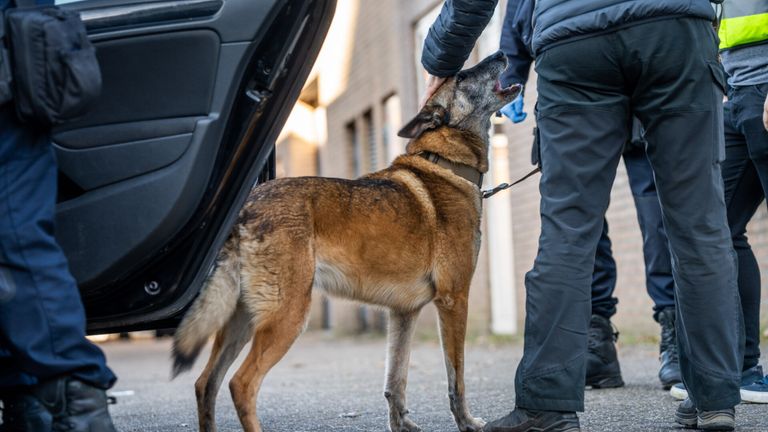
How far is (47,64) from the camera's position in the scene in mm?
2689

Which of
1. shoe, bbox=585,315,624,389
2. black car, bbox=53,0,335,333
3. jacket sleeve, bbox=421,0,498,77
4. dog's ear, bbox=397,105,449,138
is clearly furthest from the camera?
shoe, bbox=585,315,624,389

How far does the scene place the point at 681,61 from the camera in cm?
333

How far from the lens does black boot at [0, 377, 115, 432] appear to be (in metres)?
2.80

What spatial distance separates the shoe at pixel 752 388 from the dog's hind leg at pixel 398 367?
1.28 m

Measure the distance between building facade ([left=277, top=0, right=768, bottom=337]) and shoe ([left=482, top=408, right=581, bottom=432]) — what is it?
294 centimetres

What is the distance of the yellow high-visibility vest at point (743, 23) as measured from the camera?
4.30 meters

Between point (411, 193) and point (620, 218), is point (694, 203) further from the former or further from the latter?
point (620, 218)

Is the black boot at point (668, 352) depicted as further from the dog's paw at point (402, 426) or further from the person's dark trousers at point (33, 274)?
the person's dark trousers at point (33, 274)

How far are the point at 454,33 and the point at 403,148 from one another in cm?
989

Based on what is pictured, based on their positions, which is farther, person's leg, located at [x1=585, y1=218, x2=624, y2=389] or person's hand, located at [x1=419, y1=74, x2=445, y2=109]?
person's leg, located at [x1=585, y1=218, x2=624, y2=389]

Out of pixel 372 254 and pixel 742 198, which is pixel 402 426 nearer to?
pixel 372 254

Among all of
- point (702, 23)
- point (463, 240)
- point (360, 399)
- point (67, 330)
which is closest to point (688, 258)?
point (702, 23)

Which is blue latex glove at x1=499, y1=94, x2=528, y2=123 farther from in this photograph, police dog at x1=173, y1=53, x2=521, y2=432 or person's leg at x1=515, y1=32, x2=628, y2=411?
person's leg at x1=515, y1=32, x2=628, y2=411

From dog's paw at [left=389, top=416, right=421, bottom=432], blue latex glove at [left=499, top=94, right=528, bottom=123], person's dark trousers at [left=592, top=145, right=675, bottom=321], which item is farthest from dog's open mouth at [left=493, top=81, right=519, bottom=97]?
dog's paw at [left=389, top=416, right=421, bottom=432]
